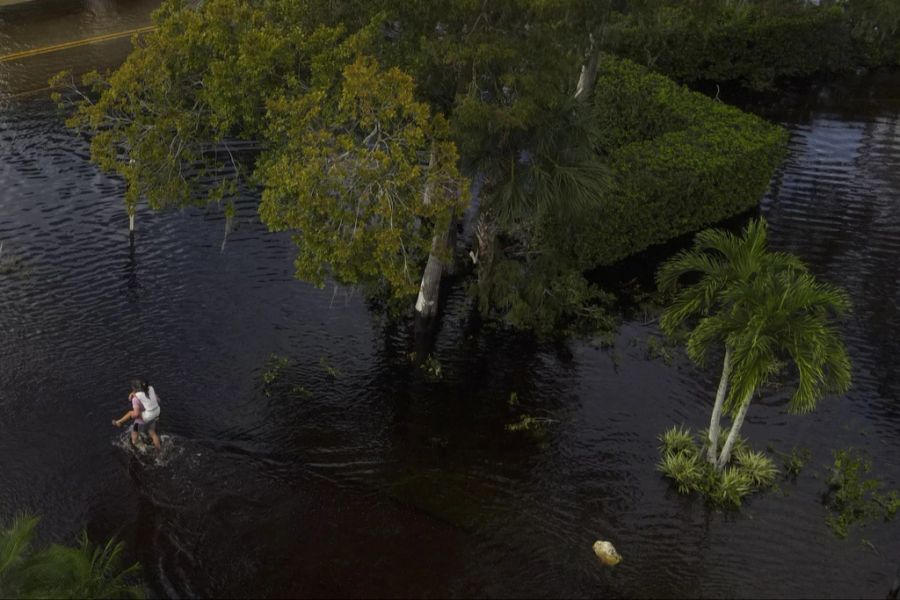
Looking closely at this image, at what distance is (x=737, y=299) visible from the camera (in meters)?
13.4

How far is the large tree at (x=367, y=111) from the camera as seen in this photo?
47.1 feet

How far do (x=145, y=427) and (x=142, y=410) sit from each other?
1.53 ft

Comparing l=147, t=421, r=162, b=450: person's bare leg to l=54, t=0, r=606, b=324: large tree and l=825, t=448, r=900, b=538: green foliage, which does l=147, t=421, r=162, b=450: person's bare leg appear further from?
l=825, t=448, r=900, b=538: green foliage

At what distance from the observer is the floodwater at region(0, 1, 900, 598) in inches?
512

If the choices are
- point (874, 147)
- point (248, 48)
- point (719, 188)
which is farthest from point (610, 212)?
point (874, 147)

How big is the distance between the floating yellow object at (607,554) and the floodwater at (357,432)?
142 mm

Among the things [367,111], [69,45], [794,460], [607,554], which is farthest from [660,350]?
[69,45]

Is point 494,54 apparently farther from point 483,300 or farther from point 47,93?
point 47,93

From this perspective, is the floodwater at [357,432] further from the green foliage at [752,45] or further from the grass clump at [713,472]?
the green foliage at [752,45]

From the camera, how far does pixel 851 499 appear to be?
46.6ft

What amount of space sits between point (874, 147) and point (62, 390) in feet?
82.9

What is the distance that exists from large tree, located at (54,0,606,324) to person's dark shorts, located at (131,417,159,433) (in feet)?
11.3

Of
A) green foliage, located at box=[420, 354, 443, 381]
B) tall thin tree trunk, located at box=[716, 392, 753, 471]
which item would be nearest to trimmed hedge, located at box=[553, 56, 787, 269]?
green foliage, located at box=[420, 354, 443, 381]

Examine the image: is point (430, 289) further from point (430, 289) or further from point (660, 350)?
point (660, 350)
